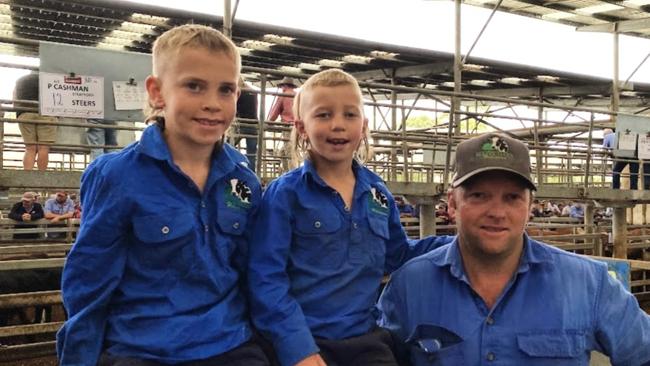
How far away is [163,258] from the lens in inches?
73.2

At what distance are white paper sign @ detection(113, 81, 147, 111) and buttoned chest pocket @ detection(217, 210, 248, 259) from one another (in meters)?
2.85

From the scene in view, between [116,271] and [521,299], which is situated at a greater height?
[116,271]

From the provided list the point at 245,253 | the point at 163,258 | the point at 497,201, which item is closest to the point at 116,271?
the point at 163,258

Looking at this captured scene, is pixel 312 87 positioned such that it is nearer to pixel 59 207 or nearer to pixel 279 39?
pixel 279 39

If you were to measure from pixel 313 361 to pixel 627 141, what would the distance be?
798cm

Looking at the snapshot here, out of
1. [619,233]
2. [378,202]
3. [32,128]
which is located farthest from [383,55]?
[378,202]

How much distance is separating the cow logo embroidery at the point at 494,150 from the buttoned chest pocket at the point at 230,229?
87cm

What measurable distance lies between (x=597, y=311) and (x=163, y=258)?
1.48m

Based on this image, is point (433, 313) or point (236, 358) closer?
point (236, 358)

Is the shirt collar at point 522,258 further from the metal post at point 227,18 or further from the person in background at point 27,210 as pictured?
the person in background at point 27,210

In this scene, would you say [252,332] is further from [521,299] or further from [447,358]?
[521,299]

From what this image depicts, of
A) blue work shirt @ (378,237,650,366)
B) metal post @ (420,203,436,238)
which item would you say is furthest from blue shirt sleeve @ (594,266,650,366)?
metal post @ (420,203,436,238)

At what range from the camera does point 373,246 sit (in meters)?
2.30

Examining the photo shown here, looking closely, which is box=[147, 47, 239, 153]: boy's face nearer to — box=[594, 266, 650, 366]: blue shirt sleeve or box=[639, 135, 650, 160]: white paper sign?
box=[594, 266, 650, 366]: blue shirt sleeve
